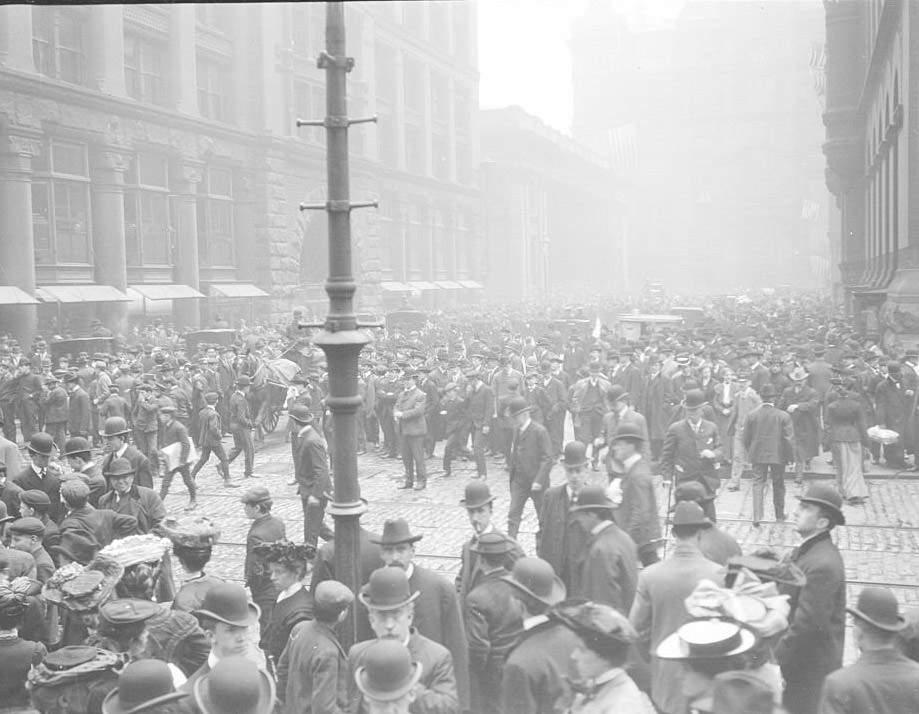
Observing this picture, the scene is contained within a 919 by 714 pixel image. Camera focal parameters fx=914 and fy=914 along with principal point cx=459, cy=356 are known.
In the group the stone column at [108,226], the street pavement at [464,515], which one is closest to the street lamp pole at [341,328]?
the street pavement at [464,515]

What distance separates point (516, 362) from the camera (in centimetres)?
1962

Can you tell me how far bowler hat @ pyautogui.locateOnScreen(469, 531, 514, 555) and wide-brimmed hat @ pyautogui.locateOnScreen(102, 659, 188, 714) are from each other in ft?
7.05

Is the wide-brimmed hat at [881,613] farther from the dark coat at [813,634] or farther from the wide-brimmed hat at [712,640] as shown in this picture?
the dark coat at [813,634]

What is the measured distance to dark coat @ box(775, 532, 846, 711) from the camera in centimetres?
486

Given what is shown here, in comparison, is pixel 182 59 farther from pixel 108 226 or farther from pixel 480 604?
pixel 480 604

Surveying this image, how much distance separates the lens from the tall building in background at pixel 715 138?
45562mm

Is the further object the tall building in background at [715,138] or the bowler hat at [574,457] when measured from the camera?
the tall building in background at [715,138]

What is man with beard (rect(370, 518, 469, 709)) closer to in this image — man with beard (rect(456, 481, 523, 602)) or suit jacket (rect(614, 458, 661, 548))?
man with beard (rect(456, 481, 523, 602))

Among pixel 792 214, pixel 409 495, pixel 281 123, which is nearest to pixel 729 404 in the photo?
pixel 409 495

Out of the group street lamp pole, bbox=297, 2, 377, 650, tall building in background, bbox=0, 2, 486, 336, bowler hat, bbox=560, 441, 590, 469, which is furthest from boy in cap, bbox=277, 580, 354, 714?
tall building in background, bbox=0, 2, 486, 336

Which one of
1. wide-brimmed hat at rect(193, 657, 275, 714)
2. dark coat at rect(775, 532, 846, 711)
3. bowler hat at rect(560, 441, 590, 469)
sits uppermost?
bowler hat at rect(560, 441, 590, 469)

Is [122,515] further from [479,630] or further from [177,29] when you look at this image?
[177,29]

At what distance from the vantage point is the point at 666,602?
4.93m

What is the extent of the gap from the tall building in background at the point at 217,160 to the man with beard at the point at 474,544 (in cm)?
1111
